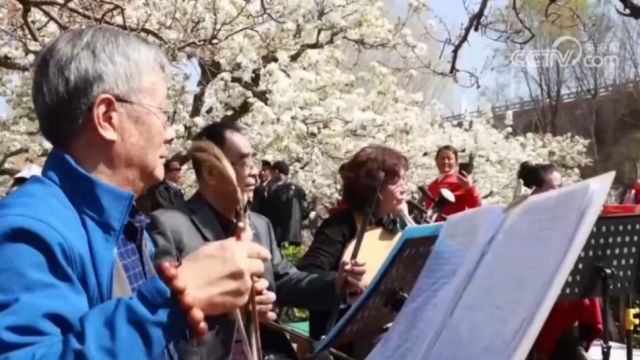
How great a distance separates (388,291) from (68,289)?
180 cm

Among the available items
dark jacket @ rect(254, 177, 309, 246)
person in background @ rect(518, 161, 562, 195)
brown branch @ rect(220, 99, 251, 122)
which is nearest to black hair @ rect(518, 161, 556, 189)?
person in background @ rect(518, 161, 562, 195)

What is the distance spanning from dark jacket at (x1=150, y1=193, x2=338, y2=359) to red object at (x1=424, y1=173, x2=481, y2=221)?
3329mm

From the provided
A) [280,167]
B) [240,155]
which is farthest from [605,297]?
[280,167]

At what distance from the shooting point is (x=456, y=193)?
8.55 meters

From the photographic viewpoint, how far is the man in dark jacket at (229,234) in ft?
11.6

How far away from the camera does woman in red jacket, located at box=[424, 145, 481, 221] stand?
7.95m

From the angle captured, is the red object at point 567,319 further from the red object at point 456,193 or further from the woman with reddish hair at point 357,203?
the red object at point 456,193

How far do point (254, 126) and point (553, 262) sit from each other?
14.1 metres

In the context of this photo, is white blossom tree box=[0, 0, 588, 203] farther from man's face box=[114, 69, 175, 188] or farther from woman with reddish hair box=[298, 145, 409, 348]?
man's face box=[114, 69, 175, 188]

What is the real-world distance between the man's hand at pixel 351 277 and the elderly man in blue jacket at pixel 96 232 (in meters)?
2.24

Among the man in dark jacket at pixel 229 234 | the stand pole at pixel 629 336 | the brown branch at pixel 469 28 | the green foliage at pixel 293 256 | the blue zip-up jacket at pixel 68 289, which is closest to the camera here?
the blue zip-up jacket at pixel 68 289

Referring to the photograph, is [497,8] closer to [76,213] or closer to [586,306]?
[586,306]

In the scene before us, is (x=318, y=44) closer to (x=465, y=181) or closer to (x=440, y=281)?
(x=465, y=181)

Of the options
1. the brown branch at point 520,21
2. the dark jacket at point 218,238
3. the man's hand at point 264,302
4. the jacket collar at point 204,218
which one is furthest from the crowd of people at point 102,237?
the brown branch at point 520,21
